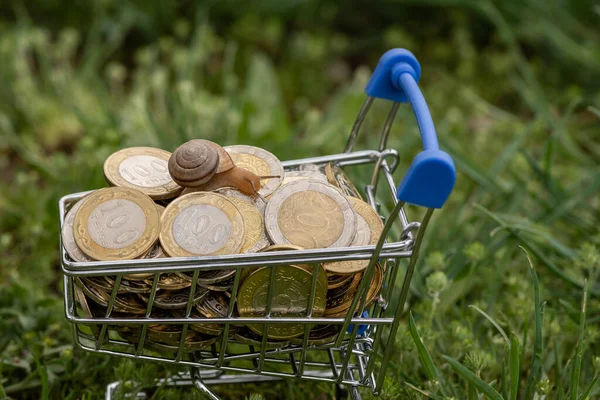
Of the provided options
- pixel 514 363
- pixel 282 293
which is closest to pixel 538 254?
pixel 514 363

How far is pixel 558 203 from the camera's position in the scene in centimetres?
239

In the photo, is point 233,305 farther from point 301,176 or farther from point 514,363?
point 514,363

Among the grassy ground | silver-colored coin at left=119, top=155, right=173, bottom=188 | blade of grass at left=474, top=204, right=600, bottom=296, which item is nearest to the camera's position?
silver-colored coin at left=119, top=155, right=173, bottom=188

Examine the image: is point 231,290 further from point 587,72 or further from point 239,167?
point 587,72

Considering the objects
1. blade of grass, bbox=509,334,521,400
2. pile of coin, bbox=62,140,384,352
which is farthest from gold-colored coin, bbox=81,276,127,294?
blade of grass, bbox=509,334,521,400

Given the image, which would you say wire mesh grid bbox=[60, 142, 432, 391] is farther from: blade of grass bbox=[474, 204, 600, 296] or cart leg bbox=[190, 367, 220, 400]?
blade of grass bbox=[474, 204, 600, 296]

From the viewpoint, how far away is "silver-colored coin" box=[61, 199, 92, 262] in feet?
4.45

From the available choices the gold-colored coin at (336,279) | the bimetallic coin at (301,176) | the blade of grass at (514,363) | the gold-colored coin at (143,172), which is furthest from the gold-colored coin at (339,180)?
the blade of grass at (514,363)

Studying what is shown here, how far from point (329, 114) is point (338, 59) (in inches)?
32.6

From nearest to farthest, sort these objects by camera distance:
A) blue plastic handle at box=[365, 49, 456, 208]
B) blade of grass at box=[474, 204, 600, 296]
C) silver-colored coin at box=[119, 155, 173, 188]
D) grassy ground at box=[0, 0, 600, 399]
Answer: blue plastic handle at box=[365, 49, 456, 208] → silver-colored coin at box=[119, 155, 173, 188] → grassy ground at box=[0, 0, 600, 399] → blade of grass at box=[474, 204, 600, 296]

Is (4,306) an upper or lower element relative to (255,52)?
lower

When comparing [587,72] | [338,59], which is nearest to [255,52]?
A: [338,59]

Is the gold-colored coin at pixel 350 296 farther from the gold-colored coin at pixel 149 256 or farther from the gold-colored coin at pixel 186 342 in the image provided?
the gold-colored coin at pixel 149 256

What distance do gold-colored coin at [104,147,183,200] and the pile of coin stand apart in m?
0.02
